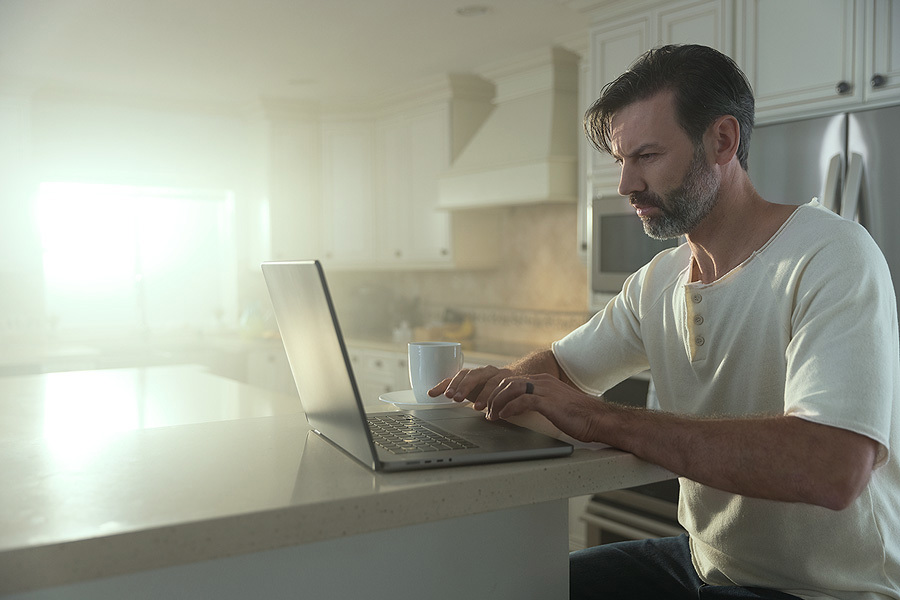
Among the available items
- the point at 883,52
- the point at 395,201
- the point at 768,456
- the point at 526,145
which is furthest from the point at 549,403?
the point at 395,201

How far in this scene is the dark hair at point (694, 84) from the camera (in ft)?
4.47

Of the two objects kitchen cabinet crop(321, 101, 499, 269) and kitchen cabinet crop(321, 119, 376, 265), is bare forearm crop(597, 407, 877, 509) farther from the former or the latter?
kitchen cabinet crop(321, 119, 376, 265)

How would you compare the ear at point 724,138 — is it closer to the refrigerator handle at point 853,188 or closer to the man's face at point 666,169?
the man's face at point 666,169

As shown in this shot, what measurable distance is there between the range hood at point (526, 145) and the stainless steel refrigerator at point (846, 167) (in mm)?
1336

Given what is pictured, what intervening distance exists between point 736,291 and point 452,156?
353 cm

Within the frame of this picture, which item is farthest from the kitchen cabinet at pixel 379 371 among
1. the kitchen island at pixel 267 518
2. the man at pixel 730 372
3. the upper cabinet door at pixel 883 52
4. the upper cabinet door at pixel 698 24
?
the kitchen island at pixel 267 518

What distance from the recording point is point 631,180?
1404 mm

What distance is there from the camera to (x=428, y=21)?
12.2 feet

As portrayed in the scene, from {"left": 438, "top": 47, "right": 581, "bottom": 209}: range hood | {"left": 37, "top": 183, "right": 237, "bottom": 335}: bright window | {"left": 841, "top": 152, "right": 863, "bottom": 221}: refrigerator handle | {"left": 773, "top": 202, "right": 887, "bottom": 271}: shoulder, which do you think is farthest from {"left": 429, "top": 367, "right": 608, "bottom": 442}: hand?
{"left": 37, "top": 183, "right": 237, "bottom": 335}: bright window

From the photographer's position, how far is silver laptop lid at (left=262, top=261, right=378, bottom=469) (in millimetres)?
940

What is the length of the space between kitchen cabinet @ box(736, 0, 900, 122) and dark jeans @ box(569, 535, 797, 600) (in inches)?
65.5

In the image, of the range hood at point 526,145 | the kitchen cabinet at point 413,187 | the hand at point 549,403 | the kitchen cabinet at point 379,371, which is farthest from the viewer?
the kitchen cabinet at point 413,187

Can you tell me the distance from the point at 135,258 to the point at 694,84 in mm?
5138

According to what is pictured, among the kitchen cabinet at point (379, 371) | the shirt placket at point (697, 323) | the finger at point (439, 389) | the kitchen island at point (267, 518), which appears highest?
the shirt placket at point (697, 323)
